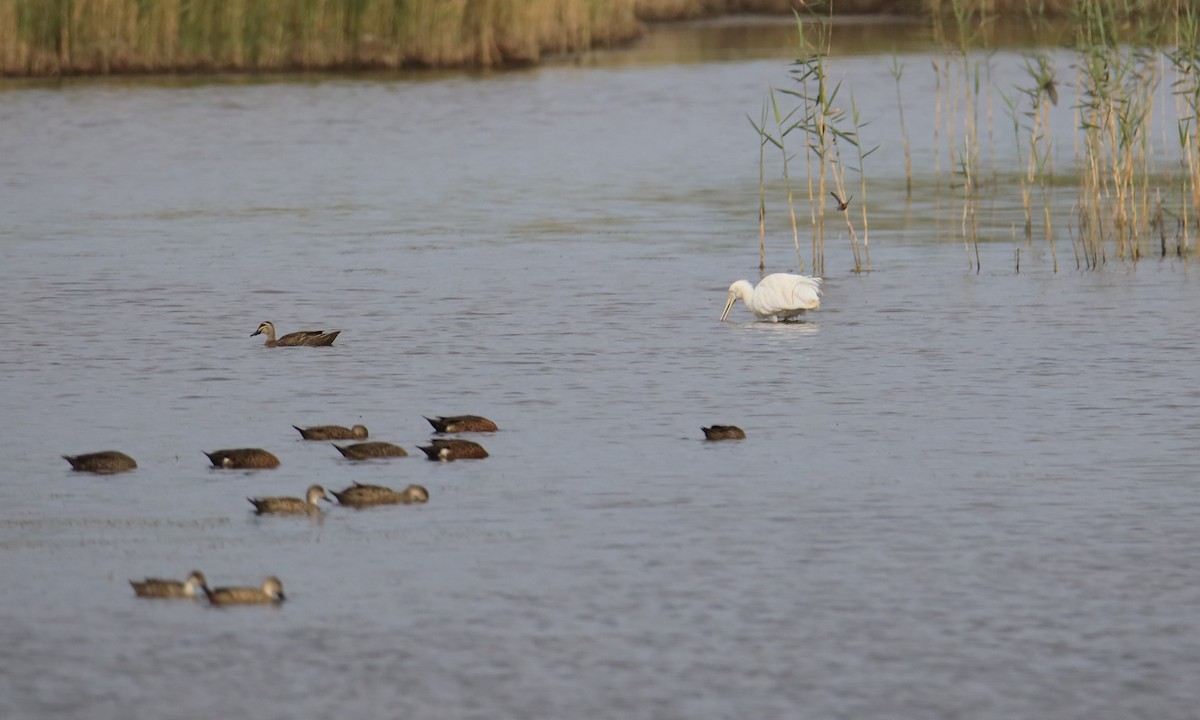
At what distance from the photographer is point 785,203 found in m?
20.6

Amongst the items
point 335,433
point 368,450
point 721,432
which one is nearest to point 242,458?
point 368,450

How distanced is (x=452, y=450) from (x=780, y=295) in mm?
4549

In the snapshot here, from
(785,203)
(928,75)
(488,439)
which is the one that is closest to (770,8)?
(928,75)

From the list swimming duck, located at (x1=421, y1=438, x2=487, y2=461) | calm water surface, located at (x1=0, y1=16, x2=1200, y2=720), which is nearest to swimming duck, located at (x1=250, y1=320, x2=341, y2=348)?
calm water surface, located at (x1=0, y1=16, x2=1200, y2=720)

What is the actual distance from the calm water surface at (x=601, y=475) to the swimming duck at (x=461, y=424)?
0.13 metres

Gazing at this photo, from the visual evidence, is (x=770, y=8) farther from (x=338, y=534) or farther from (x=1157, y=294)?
(x=338, y=534)

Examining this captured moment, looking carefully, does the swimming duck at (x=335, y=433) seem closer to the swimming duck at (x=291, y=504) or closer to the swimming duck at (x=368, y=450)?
the swimming duck at (x=368, y=450)

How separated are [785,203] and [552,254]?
13.2 ft

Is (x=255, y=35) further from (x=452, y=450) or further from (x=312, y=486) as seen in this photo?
(x=312, y=486)

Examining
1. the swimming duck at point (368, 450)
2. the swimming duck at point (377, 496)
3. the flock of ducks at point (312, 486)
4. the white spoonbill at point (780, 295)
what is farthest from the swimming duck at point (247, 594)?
the white spoonbill at point (780, 295)

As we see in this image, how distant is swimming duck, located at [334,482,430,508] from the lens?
867cm

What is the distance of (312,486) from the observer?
8.57 m

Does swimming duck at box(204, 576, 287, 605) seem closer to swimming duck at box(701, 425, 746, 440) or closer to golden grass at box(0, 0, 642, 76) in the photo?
swimming duck at box(701, 425, 746, 440)

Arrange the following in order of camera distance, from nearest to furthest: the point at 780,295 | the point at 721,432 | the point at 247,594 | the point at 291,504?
the point at 247,594 → the point at 291,504 → the point at 721,432 → the point at 780,295
